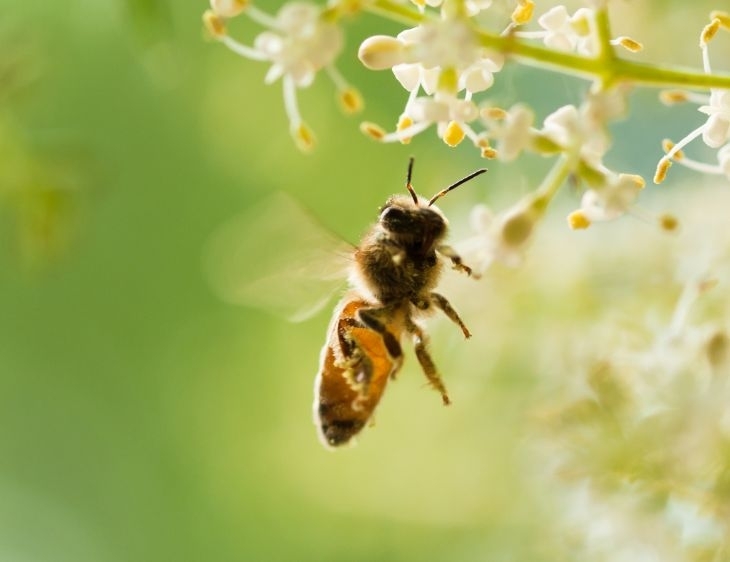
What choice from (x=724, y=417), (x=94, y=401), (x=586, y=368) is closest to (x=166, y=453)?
(x=94, y=401)

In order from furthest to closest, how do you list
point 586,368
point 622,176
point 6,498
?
1. point 6,498
2. point 586,368
3. point 622,176

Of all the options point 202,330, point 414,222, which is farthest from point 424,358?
point 202,330

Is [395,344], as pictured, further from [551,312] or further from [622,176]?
[551,312]

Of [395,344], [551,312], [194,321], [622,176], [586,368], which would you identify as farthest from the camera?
[194,321]

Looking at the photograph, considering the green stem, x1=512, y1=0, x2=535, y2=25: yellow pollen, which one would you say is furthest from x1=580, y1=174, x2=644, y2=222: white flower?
x1=512, y1=0, x2=535, y2=25: yellow pollen

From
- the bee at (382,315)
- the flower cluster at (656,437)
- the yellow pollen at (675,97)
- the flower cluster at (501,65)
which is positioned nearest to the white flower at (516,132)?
the flower cluster at (501,65)

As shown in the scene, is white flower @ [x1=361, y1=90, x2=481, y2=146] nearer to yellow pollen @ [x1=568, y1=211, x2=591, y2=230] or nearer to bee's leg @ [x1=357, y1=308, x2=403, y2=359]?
yellow pollen @ [x1=568, y1=211, x2=591, y2=230]
